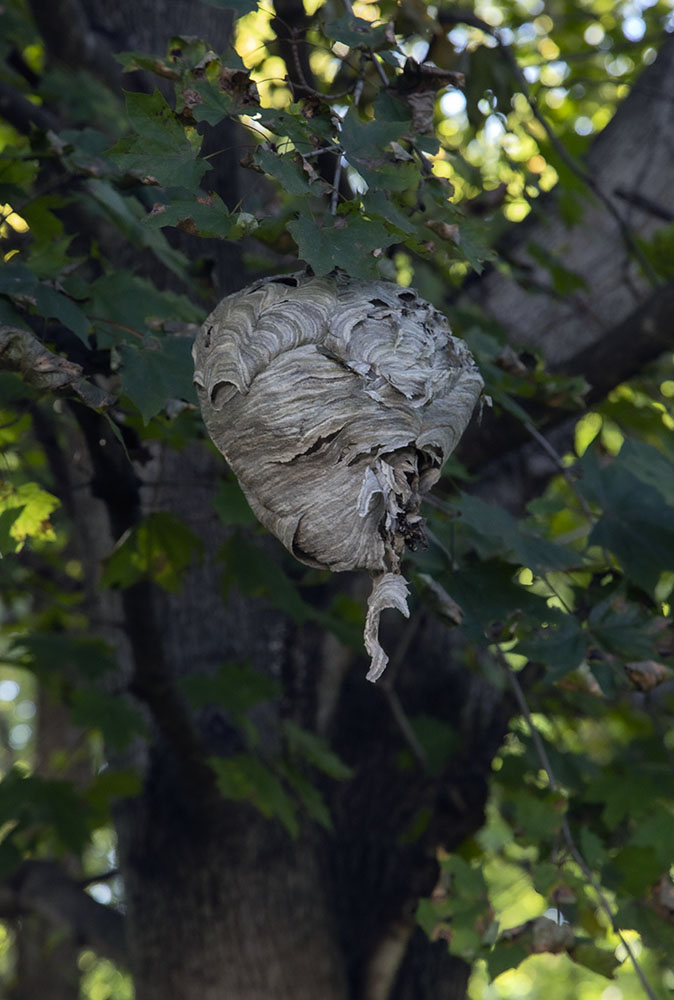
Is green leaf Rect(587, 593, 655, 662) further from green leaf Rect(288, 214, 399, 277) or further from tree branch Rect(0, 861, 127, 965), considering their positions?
tree branch Rect(0, 861, 127, 965)

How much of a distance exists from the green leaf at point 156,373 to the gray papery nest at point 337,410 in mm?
175

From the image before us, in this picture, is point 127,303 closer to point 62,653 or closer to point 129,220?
point 129,220

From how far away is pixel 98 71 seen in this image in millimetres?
3855

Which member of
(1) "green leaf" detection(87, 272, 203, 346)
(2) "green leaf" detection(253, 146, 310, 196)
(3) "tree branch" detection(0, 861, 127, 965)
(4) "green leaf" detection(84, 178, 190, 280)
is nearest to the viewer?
(2) "green leaf" detection(253, 146, 310, 196)

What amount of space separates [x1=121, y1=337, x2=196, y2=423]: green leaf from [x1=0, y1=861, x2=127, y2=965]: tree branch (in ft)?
9.24

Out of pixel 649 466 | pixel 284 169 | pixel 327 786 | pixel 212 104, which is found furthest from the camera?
pixel 327 786

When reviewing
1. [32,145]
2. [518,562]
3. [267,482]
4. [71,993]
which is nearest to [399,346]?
[267,482]

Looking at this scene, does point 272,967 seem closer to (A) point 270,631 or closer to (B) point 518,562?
(A) point 270,631

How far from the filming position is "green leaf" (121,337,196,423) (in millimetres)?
2064

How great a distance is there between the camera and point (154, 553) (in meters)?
2.95

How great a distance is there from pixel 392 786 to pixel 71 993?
3158 millimetres

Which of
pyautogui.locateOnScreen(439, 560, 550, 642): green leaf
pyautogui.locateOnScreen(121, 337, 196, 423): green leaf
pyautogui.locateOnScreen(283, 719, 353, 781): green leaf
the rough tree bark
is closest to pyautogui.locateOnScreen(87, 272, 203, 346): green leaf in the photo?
pyautogui.locateOnScreen(121, 337, 196, 423): green leaf

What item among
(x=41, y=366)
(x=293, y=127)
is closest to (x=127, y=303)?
(x=41, y=366)

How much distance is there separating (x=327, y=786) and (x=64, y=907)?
4.00ft
